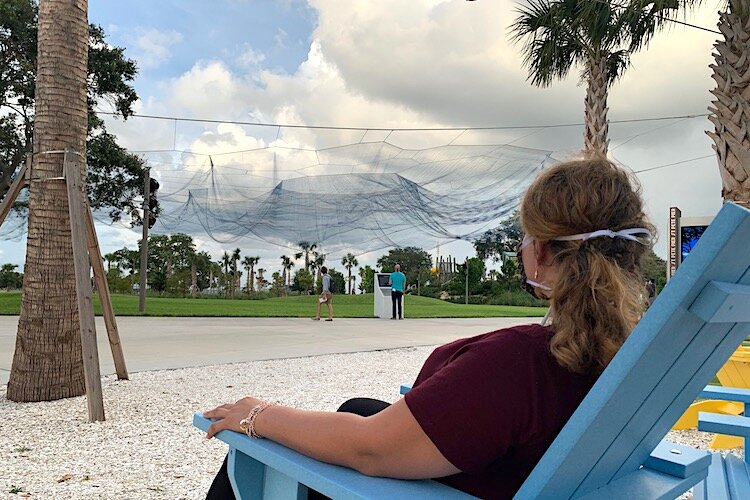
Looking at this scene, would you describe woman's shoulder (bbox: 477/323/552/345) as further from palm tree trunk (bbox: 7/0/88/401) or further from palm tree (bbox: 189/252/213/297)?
palm tree (bbox: 189/252/213/297)

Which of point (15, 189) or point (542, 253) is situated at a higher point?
point (15, 189)

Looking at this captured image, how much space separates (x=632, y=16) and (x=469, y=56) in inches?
331

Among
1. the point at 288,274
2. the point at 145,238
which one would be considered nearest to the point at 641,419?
the point at 145,238

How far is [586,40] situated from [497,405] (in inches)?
380

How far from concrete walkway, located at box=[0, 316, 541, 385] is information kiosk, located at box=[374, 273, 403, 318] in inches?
142

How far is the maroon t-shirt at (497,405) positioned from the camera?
1.05 meters

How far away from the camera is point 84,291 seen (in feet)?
13.5

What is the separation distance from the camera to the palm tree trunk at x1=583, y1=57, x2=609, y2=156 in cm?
935

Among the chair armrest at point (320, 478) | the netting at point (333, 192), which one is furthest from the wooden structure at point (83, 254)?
the netting at point (333, 192)

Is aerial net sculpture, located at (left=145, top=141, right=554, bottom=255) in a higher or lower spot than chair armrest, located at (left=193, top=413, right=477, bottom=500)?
higher

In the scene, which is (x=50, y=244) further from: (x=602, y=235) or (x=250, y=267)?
(x=250, y=267)

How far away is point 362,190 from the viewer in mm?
16109

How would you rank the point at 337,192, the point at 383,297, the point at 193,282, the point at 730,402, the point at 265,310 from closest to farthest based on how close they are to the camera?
the point at 730,402
the point at 337,192
the point at 383,297
the point at 265,310
the point at 193,282

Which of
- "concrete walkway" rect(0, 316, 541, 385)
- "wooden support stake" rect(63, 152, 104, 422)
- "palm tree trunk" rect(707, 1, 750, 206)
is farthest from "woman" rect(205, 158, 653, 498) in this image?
"palm tree trunk" rect(707, 1, 750, 206)
